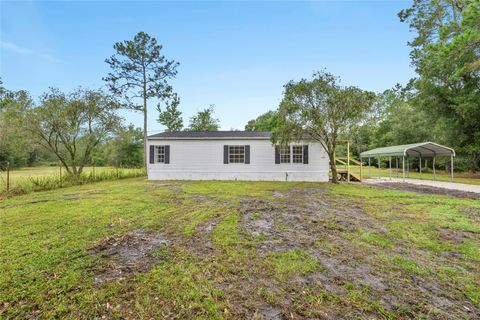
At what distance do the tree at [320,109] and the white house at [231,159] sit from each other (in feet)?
3.80

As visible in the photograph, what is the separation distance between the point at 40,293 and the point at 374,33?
690 inches

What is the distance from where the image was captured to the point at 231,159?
13.0 metres

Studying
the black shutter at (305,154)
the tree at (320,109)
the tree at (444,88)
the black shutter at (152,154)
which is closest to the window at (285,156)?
the black shutter at (305,154)

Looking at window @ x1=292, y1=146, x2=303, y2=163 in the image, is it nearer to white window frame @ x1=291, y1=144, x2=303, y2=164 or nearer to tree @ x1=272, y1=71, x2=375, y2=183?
white window frame @ x1=291, y1=144, x2=303, y2=164

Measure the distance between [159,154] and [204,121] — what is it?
65.2 ft

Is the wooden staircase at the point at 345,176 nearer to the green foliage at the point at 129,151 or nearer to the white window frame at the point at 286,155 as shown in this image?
the white window frame at the point at 286,155

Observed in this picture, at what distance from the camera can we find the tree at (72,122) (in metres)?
12.4

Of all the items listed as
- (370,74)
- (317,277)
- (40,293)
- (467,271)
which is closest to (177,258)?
(40,293)

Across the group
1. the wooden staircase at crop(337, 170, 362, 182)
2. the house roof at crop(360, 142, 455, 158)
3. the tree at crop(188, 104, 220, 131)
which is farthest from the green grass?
the house roof at crop(360, 142, 455, 158)

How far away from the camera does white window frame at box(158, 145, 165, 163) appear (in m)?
13.1

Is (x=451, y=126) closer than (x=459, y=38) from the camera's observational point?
No

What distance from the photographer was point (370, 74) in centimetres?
1855

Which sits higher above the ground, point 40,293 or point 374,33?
point 374,33

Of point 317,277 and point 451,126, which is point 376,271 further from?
point 451,126
